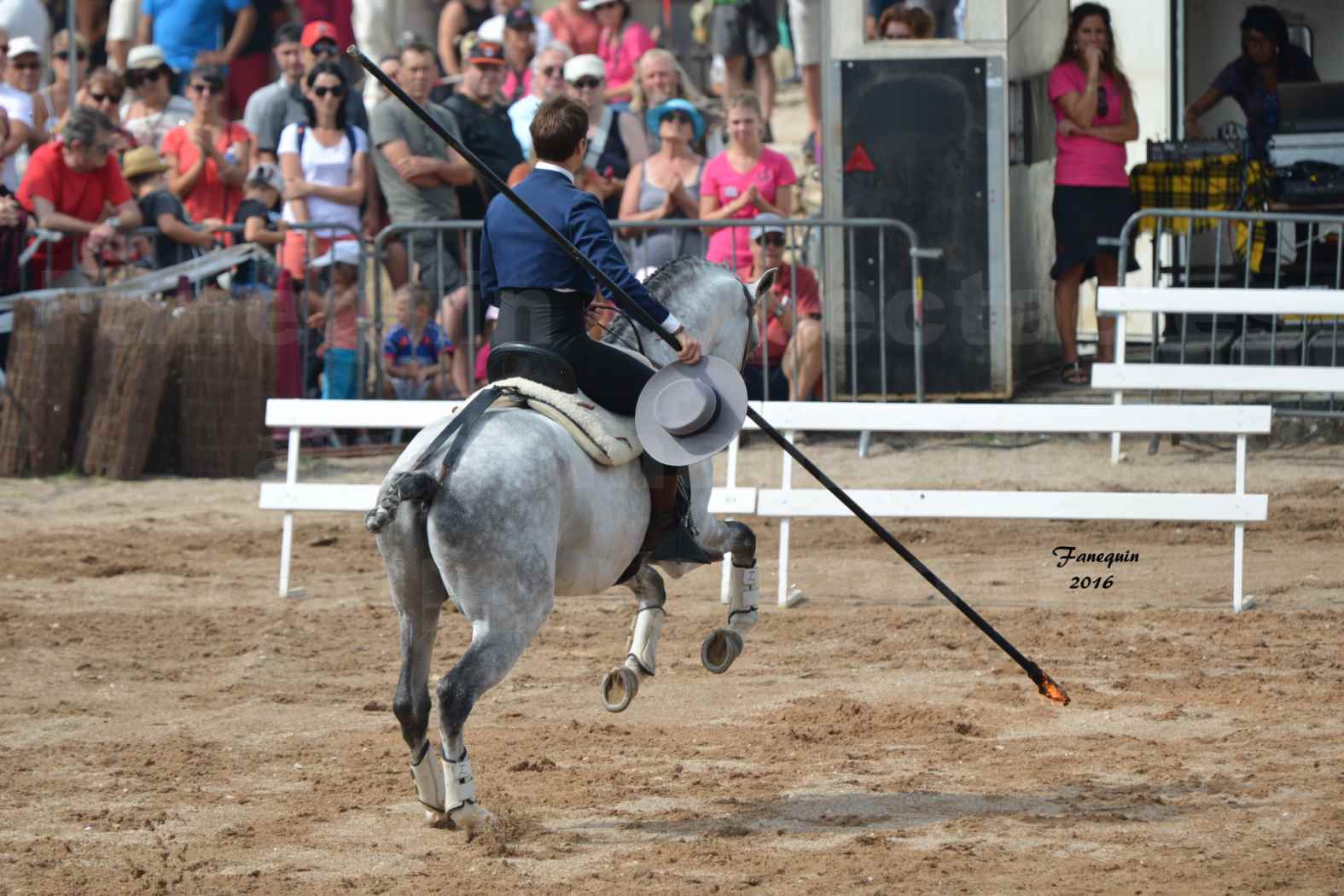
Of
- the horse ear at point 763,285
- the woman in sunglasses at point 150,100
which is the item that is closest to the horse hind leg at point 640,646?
the horse ear at point 763,285

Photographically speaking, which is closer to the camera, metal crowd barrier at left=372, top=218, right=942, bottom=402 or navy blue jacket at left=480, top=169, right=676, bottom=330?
navy blue jacket at left=480, top=169, right=676, bottom=330

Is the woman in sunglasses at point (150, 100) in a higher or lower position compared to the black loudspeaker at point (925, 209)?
higher

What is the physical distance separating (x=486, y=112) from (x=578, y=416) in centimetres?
845

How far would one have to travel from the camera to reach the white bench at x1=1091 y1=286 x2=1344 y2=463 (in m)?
12.3

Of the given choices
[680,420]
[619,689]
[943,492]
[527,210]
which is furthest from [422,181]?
[680,420]

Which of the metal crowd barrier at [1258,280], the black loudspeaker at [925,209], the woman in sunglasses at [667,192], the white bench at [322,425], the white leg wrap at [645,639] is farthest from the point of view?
the black loudspeaker at [925,209]

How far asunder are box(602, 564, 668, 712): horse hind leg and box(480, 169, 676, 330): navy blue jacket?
4.43ft

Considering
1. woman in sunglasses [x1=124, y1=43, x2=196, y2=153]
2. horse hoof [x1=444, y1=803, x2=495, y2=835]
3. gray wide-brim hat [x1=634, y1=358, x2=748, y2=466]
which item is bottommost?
horse hoof [x1=444, y1=803, x2=495, y2=835]

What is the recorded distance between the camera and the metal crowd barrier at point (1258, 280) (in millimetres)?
14141

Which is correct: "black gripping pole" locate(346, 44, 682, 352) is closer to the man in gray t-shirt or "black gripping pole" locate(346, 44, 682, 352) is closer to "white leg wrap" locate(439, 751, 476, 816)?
"white leg wrap" locate(439, 751, 476, 816)

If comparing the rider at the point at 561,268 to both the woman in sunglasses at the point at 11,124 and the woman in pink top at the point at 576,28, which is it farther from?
the woman in pink top at the point at 576,28

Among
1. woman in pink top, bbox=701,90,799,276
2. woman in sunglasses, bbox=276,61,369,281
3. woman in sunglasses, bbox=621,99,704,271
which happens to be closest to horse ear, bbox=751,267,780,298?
woman in pink top, bbox=701,90,799,276

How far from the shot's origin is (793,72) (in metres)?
22.1

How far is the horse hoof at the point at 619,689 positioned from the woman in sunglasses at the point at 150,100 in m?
10.4
